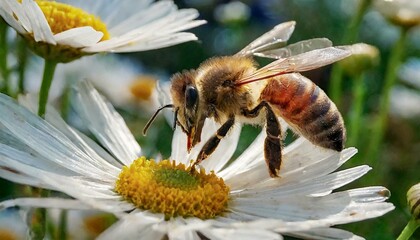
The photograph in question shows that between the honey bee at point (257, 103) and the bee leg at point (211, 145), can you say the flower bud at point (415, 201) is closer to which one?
the honey bee at point (257, 103)

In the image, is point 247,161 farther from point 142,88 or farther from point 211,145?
point 142,88

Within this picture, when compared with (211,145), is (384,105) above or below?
below

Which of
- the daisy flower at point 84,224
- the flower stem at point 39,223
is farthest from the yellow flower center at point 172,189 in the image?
the daisy flower at point 84,224

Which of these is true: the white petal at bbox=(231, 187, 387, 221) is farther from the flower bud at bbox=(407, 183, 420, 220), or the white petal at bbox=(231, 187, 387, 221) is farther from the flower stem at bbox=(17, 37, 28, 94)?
the flower stem at bbox=(17, 37, 28, 94)

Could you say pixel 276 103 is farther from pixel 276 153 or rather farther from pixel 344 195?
pixel 344 195

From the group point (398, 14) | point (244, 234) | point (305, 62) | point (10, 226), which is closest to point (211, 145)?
point (305, 62)

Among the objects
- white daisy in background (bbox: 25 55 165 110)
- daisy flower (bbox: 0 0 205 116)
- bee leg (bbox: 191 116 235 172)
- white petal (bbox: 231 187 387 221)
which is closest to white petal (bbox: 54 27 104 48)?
daisy flower (bbox: 0 0 205 116)

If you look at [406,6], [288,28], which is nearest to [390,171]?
[406,6]
